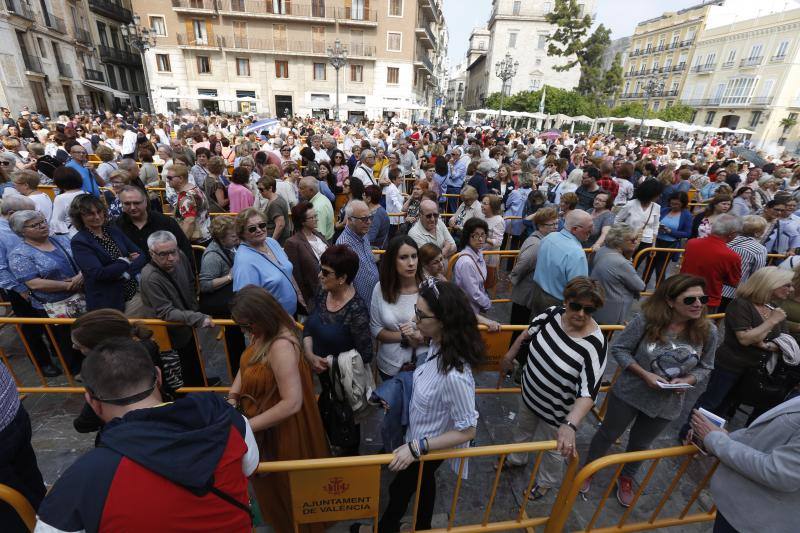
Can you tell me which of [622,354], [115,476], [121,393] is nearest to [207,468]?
[115,476]

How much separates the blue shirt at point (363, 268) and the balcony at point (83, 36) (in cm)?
3974

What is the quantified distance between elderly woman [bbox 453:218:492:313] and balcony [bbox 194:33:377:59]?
37.5 meters

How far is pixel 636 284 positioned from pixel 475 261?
5.14ft

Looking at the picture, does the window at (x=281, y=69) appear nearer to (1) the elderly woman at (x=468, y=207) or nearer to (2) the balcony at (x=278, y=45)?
(2) the balcony at (x=278, y=45)

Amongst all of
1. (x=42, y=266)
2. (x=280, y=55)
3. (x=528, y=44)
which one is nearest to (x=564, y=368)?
(x=42, y=266)

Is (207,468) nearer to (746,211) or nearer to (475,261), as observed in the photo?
(475,261)

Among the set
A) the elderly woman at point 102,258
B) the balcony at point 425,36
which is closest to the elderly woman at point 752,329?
the elderly woman at point 102,258

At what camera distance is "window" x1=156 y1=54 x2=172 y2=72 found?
34.8m

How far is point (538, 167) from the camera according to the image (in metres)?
10.6

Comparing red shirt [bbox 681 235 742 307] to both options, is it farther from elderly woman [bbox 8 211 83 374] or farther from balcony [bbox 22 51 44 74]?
balcony [bbox 22 51 44 74]

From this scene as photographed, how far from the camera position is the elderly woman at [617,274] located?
362cm

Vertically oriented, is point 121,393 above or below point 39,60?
below

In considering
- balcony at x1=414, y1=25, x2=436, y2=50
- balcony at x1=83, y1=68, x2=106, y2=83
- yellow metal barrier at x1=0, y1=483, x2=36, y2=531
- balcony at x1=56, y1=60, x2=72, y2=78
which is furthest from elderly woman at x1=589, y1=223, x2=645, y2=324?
balcony at x1=83, y1=68, x2=106, y2=83

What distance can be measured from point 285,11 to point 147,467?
139 ft
